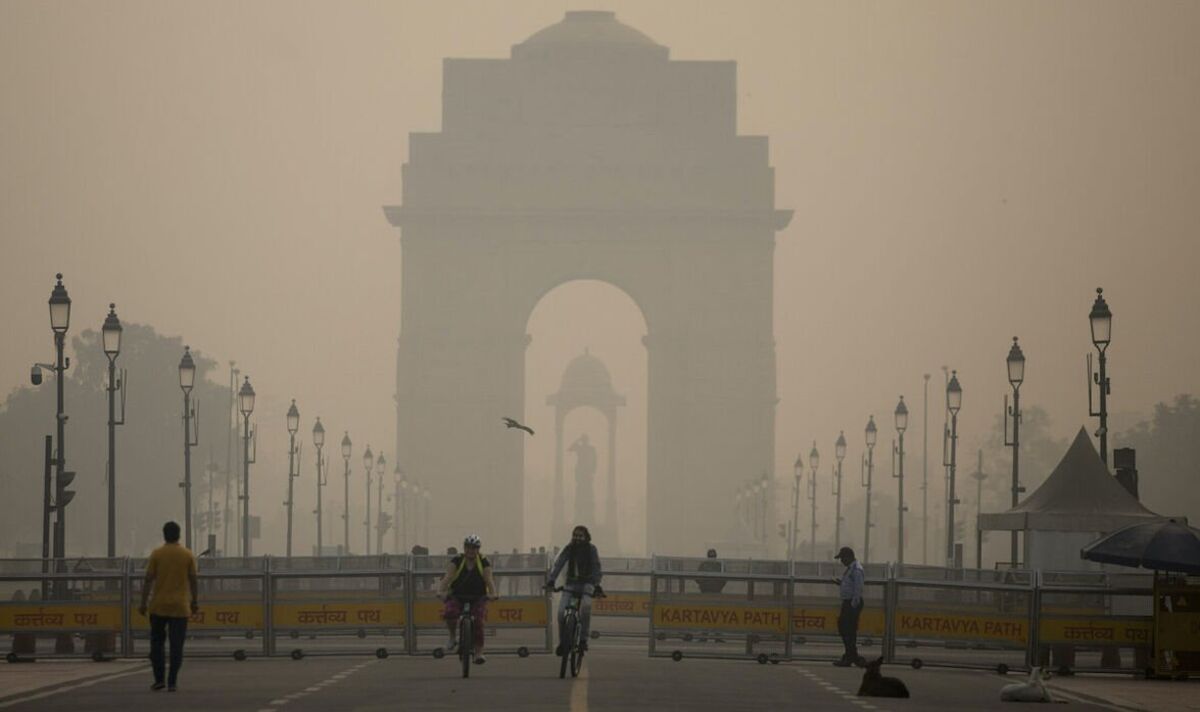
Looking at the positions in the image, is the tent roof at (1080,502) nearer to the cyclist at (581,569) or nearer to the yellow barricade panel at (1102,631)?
the yellow barricade panel at (1102,631)

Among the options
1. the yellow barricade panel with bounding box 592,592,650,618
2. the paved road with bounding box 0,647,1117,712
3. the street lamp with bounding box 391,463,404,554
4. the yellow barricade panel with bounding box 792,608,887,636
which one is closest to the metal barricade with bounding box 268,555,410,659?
the paved road with bounding box 0,647,1117,712

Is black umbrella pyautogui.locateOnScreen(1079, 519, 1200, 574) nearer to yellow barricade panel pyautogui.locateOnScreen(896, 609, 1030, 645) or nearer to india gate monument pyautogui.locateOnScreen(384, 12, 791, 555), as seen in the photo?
yellow barricade panel pyautogui.locateOnScreen(896, 609, 1030, 645)

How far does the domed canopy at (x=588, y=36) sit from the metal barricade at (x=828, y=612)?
91242 millimetres

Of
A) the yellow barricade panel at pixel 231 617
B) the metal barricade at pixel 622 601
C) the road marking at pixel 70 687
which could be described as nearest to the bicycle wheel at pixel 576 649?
the road marking at pixel 70 687

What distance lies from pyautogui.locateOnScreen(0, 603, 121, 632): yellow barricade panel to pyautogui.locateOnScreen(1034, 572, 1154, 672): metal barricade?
37.3 feet

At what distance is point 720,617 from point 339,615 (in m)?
4.83

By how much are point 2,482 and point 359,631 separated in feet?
242

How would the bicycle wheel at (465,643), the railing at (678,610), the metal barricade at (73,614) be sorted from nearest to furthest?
the bicycle wheel at (465,643), the railing at (678,610), the metal barricade at (73,614)

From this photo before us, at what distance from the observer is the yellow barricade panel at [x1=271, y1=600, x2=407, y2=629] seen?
3628cm

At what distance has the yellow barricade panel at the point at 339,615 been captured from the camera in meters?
36.3

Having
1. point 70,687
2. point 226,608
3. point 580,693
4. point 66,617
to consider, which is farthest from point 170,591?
point 226,608

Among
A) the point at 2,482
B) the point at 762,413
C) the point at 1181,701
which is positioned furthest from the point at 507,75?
the point at 1181,701

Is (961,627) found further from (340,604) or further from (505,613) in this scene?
(340,604)

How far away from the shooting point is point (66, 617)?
35.8 meters
